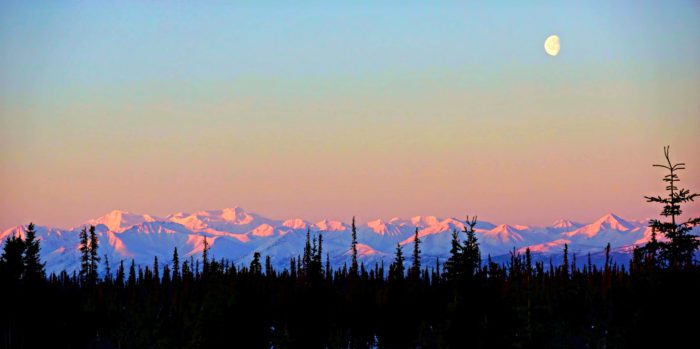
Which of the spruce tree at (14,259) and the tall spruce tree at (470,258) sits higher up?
the spruce tree at (14,259)

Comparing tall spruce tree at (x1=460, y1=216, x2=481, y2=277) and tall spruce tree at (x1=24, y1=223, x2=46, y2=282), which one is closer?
tall spruce tree at (x1=460, y1=216, x2=481, y2=277)

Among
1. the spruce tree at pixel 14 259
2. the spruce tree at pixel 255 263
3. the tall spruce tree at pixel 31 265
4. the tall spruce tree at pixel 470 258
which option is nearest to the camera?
the tall spruce tree at pixel 470 258

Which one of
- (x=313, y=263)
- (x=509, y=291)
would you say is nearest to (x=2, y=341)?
(x=313, y=263)

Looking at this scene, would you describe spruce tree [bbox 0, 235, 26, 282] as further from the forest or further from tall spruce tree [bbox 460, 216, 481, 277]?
tall spruce tree [bbox 460, 216, 481, 277]

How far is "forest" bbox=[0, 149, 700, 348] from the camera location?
39.3 meters

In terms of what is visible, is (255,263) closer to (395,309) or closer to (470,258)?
(395,309)

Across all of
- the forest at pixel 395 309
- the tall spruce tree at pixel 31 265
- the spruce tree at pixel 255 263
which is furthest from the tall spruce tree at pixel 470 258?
the spruce tree at pixel 255 263

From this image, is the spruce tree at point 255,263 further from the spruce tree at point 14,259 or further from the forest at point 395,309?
the spruce tree at point 14,259

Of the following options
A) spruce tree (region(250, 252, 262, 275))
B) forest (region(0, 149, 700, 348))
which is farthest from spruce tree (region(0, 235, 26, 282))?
spruce tree (region(250, 252, 262, 275))

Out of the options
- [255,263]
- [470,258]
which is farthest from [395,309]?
[470,258]

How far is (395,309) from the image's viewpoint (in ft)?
297

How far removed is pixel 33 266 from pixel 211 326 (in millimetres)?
35901

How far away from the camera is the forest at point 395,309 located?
3931 centimetres

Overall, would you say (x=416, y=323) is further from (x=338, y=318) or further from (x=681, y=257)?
(x=681, y=257)
